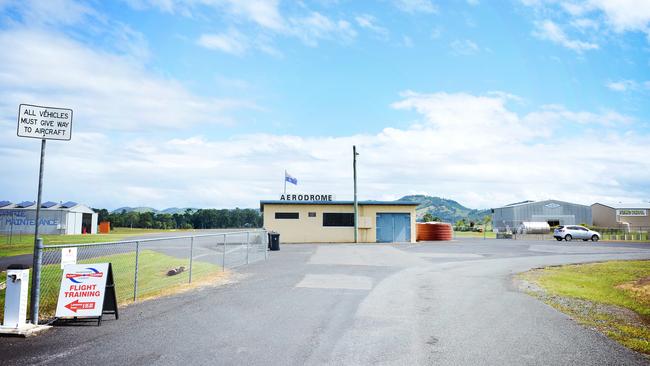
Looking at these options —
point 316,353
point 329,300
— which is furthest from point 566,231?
point 316,353

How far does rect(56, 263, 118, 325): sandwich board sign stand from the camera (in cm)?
834

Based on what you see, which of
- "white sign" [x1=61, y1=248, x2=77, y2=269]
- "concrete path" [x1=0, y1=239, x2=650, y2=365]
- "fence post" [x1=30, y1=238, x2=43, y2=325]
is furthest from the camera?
"white sign" [x1=61, y1=248, x2=77, y2=269]

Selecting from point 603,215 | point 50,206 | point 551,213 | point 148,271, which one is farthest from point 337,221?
point 603,215

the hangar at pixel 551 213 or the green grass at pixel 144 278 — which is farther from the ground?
the hangar at pixel 551 213

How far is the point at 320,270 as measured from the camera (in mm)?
16484

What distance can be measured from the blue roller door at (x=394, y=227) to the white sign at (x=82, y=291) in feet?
99.6

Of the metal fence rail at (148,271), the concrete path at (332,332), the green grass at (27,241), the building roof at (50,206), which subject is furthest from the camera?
the building roof at (50,206)

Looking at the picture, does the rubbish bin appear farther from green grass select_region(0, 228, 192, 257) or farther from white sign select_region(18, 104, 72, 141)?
white sign select_region(18, 104, 72, 141)

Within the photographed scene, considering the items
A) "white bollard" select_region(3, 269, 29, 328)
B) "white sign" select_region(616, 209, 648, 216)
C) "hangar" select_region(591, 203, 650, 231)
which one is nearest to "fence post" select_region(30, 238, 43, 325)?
"white bollard" select_region(3, 269, 29, 328)

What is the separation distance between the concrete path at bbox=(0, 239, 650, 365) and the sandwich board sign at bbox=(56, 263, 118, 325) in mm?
360

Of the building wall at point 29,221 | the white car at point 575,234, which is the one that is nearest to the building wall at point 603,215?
the white car at point 575,234

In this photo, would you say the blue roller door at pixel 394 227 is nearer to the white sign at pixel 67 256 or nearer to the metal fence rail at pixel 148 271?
the metal fence rail at pixel 148 271

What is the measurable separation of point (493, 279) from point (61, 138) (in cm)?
1323

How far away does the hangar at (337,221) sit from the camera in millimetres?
36062
